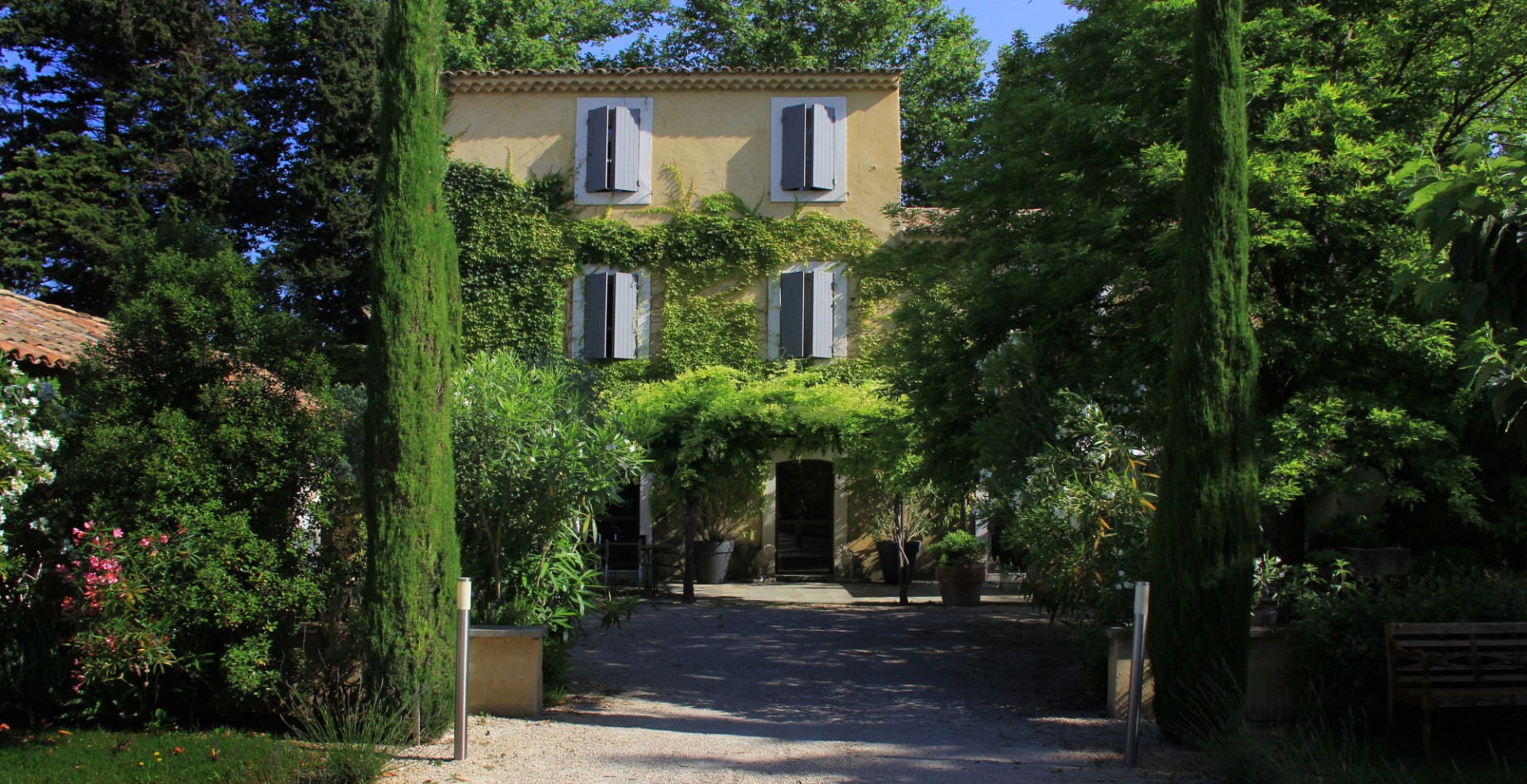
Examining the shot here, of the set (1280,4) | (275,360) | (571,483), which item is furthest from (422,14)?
(1280,4)

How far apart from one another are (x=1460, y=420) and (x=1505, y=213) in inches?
155

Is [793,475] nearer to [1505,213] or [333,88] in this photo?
[333,88]

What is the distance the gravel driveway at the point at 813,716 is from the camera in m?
6.03

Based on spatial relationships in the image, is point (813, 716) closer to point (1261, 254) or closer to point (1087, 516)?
point (1087, 516)

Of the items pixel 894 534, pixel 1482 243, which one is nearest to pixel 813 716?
pixel 1482 243

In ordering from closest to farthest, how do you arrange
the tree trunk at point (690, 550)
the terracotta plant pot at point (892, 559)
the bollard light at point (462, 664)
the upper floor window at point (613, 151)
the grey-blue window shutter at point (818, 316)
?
the bollard light at point (462, 664) → the tree trunk at point (690, 550) → the terracotta plant pot at point (892, 559) → the grey-blue window shutter at point (818, 316) → the upper floor window at point (613, 151)

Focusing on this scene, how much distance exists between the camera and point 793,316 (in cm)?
1802

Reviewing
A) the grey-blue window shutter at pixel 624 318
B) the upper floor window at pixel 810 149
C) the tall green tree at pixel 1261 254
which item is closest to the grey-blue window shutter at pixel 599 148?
the grey-blue window shutter at pixel 624 318

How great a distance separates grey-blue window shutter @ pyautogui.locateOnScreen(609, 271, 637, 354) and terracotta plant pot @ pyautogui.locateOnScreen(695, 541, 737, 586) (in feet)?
11.7

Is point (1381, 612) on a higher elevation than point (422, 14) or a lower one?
lower

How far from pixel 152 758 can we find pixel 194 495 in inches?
61.7

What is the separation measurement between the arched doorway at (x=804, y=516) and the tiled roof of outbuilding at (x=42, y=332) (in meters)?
10.4

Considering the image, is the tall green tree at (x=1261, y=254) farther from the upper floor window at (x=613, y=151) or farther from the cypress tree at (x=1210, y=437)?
the upper floor window at (x=613, y=151)

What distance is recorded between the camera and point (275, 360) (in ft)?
22.7
